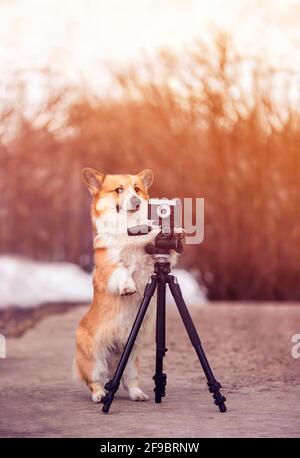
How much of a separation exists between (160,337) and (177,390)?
903mm

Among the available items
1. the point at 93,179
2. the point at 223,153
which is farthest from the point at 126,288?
the point at 223,153

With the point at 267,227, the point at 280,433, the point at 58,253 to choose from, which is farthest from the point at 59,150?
the point at 280,433

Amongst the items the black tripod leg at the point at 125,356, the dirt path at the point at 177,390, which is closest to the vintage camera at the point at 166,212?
the black tripod leg at the point at 125,356

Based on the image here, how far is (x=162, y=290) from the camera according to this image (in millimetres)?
6688

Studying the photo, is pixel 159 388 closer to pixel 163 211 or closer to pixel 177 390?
pixel 177 390

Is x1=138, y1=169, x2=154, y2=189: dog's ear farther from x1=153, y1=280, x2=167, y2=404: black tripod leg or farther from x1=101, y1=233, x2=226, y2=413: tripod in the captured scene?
x1=153, y1=280, x2=167, y2=404: black tripod leg

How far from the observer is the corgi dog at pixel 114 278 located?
21.9 feet

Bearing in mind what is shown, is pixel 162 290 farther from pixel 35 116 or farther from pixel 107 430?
pixel 35 116

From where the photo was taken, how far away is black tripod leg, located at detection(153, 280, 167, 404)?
6.70 meters

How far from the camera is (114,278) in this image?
6.66 m

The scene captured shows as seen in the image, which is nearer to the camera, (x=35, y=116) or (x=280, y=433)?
(x=280, y=433)

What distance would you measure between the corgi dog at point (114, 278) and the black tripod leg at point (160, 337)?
0.16 metres

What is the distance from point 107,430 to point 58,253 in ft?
38.9

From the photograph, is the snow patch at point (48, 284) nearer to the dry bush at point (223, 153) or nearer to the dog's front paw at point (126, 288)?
the dry bush at point (223, 153)
